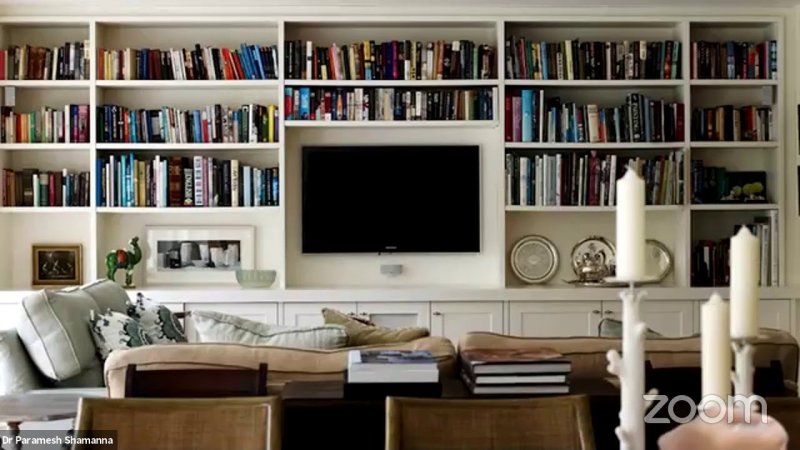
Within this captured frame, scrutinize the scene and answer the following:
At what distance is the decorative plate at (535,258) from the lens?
5.75m

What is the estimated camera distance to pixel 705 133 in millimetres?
5629

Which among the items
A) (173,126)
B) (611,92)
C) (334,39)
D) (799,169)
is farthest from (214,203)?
(799,169)

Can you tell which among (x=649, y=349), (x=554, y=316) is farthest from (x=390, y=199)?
(x=649, y=349)

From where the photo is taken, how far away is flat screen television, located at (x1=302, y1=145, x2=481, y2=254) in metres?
5.68

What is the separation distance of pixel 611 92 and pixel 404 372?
410 centimetres

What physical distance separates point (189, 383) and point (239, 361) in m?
0.47

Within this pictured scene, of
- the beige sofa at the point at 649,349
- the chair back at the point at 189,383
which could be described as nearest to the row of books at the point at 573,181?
the beige sofa at the point at 649,349

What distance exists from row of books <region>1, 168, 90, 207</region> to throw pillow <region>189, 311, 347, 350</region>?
121 inches

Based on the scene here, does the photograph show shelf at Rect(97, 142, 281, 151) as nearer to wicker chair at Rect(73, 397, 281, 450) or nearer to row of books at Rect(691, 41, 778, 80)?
row of books at Rect(691, 41, 778, 80)

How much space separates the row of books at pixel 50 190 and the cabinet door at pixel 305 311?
142 centimetres

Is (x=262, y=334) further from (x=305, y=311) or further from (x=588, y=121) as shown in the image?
(x=588, y=121)

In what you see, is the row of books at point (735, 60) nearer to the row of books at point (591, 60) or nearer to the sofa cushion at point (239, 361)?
the row of books at point (591, 60)

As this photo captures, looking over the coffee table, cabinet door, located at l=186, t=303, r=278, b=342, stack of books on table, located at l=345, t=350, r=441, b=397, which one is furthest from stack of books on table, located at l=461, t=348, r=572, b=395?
cabinet door, located at l=186, t=303, r=278, b=342

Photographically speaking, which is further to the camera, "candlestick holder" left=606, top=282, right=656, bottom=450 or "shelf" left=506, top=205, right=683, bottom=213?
"shelf" left=506, top=205, right=683, bottom=213
